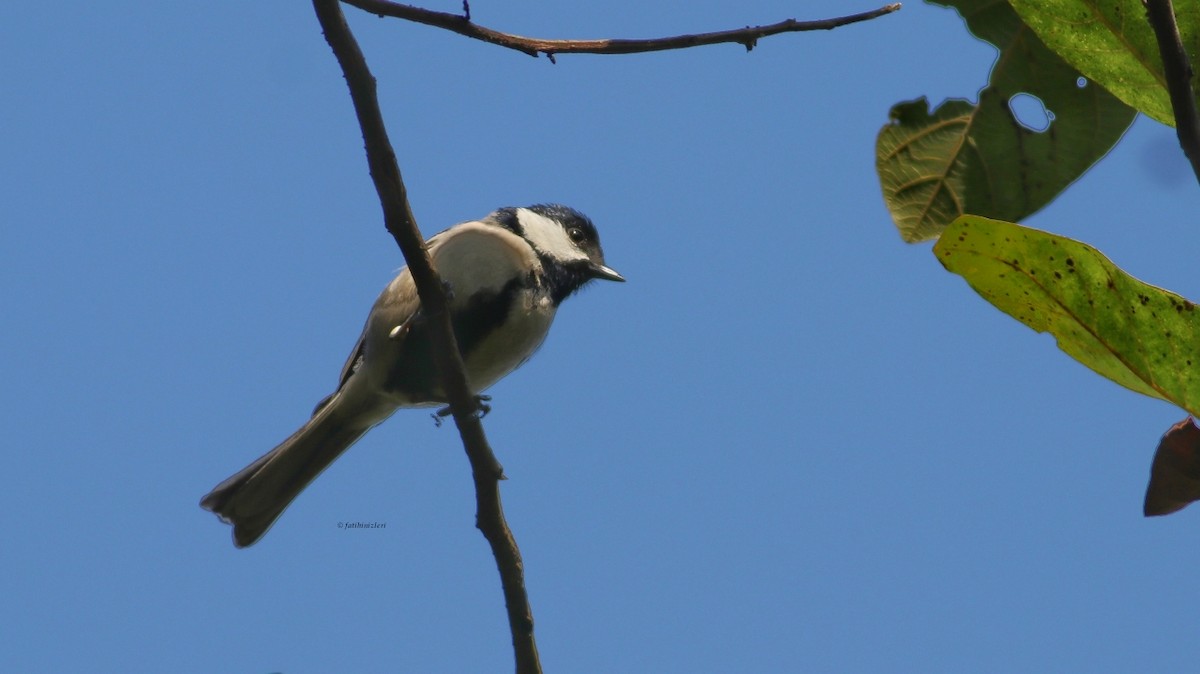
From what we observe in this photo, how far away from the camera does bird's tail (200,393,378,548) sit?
4.63 m

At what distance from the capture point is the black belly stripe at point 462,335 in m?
4.32

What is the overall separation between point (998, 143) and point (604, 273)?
3118mm

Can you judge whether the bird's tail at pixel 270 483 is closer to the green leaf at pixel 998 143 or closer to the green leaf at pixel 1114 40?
the green leaf at pixel 998 143

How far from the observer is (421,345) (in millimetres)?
4355

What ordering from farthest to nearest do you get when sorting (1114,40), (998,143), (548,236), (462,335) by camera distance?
(548,236), (462,335), (998,143), (1114,40)

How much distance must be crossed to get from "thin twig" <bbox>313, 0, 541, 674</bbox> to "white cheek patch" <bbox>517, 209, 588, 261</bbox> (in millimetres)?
1615

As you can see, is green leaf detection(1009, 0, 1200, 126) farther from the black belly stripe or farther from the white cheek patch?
the white cheek patch

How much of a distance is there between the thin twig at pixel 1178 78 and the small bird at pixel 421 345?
3.08 meters

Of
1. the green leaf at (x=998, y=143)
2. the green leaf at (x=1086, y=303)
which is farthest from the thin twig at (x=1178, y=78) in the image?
the green leaf at (x=998, y=143)

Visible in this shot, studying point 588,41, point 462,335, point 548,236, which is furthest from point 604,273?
point 588,41

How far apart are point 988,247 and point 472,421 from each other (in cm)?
198

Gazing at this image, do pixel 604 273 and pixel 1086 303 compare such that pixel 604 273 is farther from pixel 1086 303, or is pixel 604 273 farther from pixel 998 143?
pixel 1086 303

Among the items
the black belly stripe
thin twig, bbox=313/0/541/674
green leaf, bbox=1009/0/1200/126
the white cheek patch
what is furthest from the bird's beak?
green leaf, bbox=1009/0/1200/126

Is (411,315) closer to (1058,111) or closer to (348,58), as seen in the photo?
(348,58)
